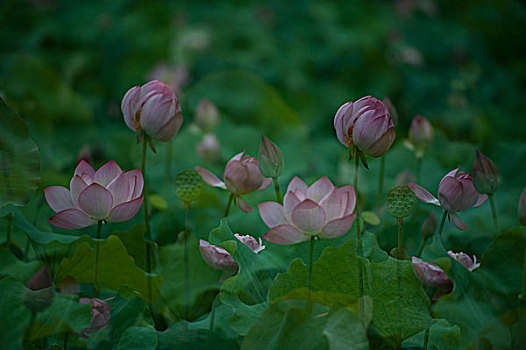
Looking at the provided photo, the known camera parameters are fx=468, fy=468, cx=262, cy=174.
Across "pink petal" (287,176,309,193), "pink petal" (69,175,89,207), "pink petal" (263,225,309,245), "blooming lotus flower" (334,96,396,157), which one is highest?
"blooming lotus flower" (334,96,396,157)

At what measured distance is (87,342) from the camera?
17.9 inches

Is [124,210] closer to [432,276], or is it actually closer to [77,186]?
[77,186]

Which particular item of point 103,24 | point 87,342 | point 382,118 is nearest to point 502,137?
point 382,118

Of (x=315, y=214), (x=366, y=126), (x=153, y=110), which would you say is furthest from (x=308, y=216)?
(x=153, y=110)

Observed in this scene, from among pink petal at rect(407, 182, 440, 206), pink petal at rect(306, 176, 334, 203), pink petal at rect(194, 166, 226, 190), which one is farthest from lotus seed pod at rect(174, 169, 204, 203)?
pink petal at rect(407, 182, 440, 206)

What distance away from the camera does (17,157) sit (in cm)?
56

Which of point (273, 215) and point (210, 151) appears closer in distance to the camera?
point (273, 215)

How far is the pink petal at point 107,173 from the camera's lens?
0.52 metres

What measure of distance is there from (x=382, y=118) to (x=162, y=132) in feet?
0.83

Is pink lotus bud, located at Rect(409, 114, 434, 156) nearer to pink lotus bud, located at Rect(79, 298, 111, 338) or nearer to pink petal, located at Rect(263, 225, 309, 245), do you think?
pink petal, located at Rect(263, 225, 309, 245)

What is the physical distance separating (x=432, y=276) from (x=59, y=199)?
39 centimetres

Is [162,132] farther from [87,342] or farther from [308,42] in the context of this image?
[308,42]

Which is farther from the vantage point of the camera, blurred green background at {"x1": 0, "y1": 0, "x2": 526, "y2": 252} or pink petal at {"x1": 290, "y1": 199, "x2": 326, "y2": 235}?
blurred green background at {"x1": 0, "y1": 0, "x2": 526, "y2": 252}

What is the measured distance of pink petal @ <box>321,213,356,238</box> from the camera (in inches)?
18.1
